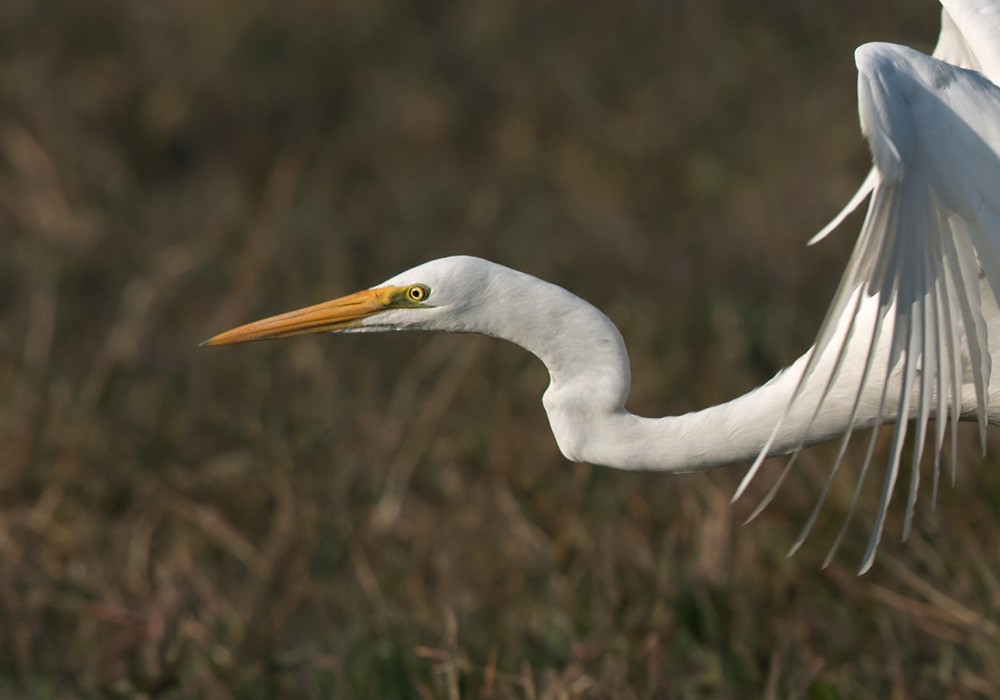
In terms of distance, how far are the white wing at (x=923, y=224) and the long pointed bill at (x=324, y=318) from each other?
2.29 feet

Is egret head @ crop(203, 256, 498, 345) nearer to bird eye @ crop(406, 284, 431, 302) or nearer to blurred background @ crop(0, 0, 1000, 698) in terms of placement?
bird eye @ crop(406, 284, 431, 302)

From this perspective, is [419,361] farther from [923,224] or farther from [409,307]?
[923,224]

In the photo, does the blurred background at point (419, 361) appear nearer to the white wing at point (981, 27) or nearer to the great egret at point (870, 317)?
the great egret at point (870, 317)

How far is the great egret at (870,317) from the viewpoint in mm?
2104

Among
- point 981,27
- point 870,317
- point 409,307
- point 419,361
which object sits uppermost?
point 981,27

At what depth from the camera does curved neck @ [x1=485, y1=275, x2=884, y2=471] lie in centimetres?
239

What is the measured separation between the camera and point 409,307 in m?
2.44

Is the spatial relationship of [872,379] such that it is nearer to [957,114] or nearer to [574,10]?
[957,114]

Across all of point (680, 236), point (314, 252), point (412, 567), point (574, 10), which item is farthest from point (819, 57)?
point (412, 567)

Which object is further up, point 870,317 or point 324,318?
point 324,318

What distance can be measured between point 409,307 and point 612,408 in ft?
1.17

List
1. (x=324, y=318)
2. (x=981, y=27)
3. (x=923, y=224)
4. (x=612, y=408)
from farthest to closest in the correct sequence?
(x=981, y=27) → (x=324, y=318) → (x=612, y=408) → (x=923, y=224)

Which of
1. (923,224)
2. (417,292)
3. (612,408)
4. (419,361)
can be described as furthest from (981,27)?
(419,361)

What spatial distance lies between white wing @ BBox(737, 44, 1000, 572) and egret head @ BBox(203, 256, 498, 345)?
1.79 feet
